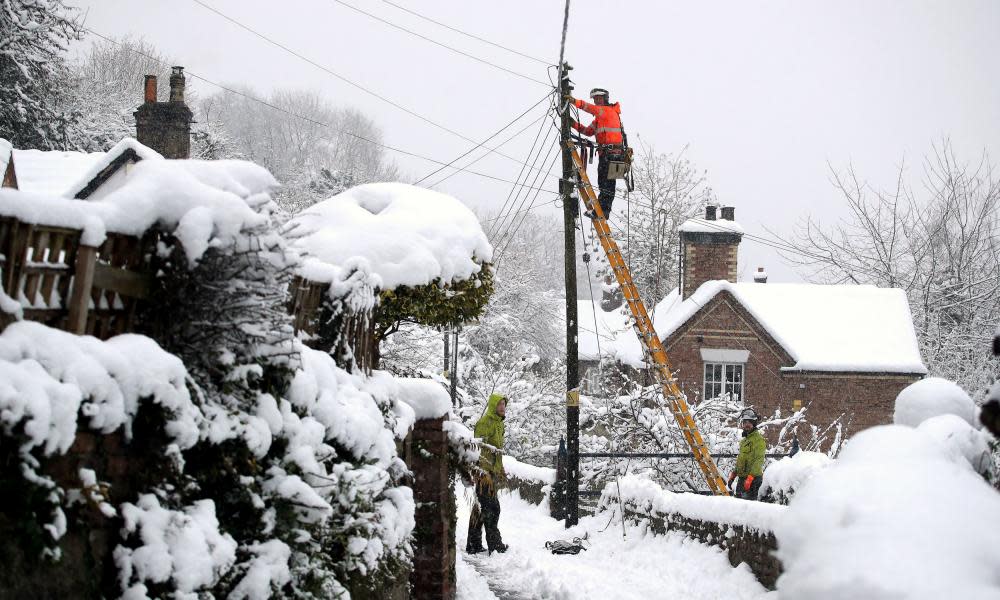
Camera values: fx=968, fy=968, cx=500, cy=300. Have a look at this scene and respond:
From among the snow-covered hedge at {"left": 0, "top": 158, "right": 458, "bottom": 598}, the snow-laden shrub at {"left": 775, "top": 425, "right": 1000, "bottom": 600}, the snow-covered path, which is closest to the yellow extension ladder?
the snow-covered path

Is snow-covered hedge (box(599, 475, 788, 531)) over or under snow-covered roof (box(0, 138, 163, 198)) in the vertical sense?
under

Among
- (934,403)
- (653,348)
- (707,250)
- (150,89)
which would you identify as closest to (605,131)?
(653,348)

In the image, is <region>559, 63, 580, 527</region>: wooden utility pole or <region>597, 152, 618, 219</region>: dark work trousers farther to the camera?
<region>597, 152, 618, 219</region>: dark work trousers

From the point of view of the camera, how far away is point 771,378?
28.7 m

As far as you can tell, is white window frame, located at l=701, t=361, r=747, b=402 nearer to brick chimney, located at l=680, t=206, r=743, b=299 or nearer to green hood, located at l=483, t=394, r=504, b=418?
brick chimney, located at l=680, t=206, r=743, b=299

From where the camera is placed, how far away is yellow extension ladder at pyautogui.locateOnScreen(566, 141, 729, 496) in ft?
54.9

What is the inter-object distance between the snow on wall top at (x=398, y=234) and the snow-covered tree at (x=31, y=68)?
1273cm

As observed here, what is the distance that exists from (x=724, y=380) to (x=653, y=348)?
11664mm

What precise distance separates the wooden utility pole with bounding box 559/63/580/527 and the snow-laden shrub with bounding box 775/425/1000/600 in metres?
12.7

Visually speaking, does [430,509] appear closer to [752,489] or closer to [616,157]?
[752,489]

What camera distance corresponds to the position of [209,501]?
3.86m

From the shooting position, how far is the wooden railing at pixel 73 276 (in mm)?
3273

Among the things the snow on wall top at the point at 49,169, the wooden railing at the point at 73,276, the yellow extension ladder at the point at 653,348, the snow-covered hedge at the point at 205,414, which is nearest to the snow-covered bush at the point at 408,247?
the snow-covered hedge at the point at 205,414

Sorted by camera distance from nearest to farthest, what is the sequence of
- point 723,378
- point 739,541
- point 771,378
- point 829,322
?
point 739,541, point 771,378, point 723,378, point 829,322
